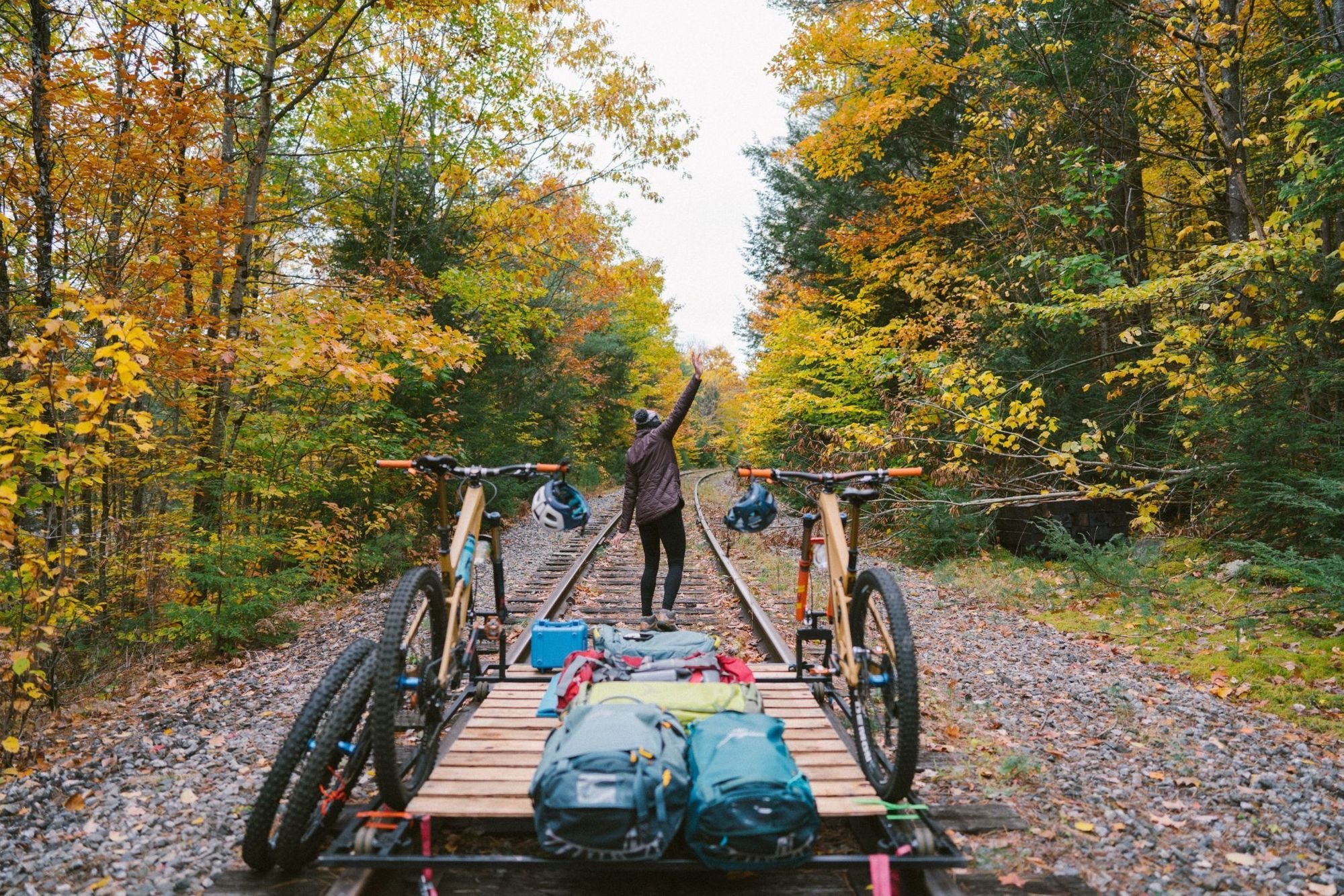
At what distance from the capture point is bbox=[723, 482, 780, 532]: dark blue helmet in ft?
15.6

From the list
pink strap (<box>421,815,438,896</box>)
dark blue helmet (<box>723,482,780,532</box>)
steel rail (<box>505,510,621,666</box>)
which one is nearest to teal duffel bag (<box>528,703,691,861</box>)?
pink strap (<box>421,815,438,896</box>)

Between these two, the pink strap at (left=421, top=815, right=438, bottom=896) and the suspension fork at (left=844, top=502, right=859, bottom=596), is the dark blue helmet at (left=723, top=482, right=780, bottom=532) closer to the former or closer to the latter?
the suspension fork at (left=844, top=502, right=859, bottom=596)

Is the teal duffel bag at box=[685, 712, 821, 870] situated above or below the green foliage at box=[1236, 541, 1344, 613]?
below

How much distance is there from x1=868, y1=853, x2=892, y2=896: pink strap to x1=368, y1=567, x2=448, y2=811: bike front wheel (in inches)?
73.5

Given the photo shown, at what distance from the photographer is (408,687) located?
3090 mm

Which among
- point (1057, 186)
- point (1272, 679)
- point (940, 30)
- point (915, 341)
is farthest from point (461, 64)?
point (1272, 679)

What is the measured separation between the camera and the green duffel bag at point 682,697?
130 inches

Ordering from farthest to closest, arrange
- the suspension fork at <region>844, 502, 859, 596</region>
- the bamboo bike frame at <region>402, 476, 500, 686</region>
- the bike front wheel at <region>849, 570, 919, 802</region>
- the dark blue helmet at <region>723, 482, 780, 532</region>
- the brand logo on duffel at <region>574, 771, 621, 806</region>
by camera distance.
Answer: the dark blue helmet at <region>723, 482, 780, 532</region> < the suspension fork at <region>844, 502, 859, 596</region> < the bamboo bike frame at <region>402, 476, 500, 686</region> < the bike front wheel at <region>849, 570, 919, 802</region> < the brand logo on duffel at <region>574, 771, 621, 806</region>

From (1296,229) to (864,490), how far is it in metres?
6.33

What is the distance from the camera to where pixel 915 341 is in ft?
41.3

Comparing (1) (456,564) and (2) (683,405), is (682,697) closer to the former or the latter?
(1) (456,564)

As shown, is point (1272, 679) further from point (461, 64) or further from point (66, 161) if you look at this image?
point (461, 64)

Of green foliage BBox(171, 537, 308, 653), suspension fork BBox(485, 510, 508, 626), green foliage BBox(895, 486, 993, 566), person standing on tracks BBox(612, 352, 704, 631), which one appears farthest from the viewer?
green foliage BBox(895, 486, 993, 566)

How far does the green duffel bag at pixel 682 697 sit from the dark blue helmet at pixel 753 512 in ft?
4.57
